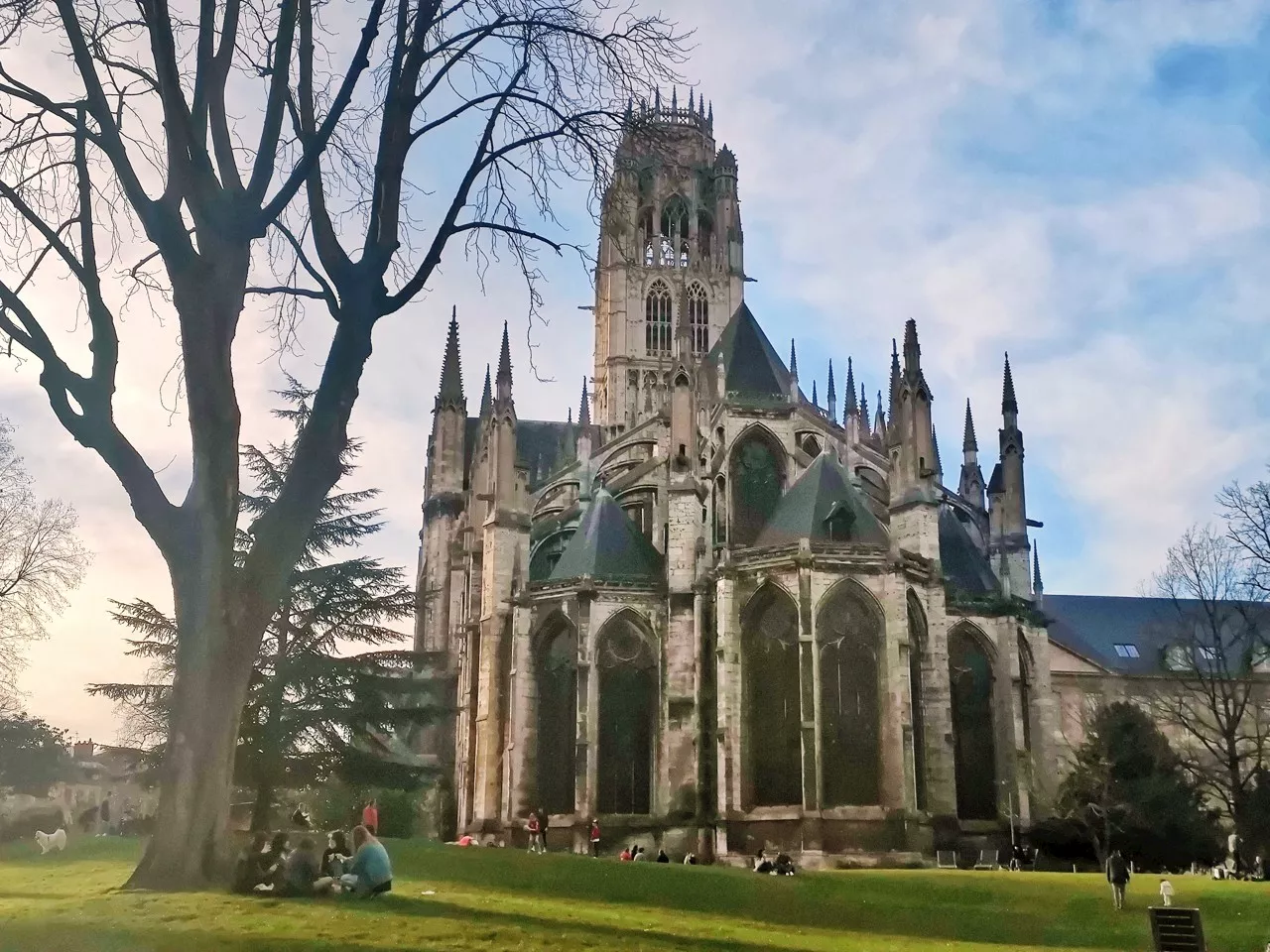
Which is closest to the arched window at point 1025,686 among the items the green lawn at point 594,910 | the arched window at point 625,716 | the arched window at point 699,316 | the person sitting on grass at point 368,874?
the green lawn at point 594,910

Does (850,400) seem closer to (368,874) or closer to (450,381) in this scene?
(450,381)

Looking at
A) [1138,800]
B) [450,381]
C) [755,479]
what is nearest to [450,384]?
[450,381]

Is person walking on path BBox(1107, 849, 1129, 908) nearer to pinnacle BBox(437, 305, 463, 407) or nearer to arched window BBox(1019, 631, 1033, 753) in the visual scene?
arched window BBox(1019, 631, 1033, 753)

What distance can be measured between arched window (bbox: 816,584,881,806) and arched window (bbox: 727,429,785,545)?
29.4ft

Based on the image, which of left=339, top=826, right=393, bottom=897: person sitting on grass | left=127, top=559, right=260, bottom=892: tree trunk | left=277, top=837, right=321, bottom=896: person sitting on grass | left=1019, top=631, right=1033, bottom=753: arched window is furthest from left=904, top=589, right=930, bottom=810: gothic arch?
left=127, top=559, right=260, bottom=892: tree trunk

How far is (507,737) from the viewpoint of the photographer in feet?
118

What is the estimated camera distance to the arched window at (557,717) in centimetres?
3500

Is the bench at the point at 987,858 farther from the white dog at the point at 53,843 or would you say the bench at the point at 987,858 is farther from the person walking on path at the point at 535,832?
the white dog at the point at 53,843

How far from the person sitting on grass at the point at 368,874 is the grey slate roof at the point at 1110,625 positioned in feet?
163

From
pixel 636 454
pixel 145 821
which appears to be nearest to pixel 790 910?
pixel 145 821

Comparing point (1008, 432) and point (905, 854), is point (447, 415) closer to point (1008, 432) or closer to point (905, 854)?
point (1008, 432)

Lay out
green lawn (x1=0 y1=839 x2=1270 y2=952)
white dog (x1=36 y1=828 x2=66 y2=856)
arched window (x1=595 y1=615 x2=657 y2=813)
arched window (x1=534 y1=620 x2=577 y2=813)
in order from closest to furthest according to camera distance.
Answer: green lawn (x1=0 y1=839 x2=1270 y2=952) < white dog (x1=36 y1=828 x2=66 y2=856) < arched window (x1=595 y1=615 x2=657 y2=813) < arched window (x1=534 y1=620 x2=577 y2=813)

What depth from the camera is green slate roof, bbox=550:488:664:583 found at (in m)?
35.8

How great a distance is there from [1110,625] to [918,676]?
3527 cm
